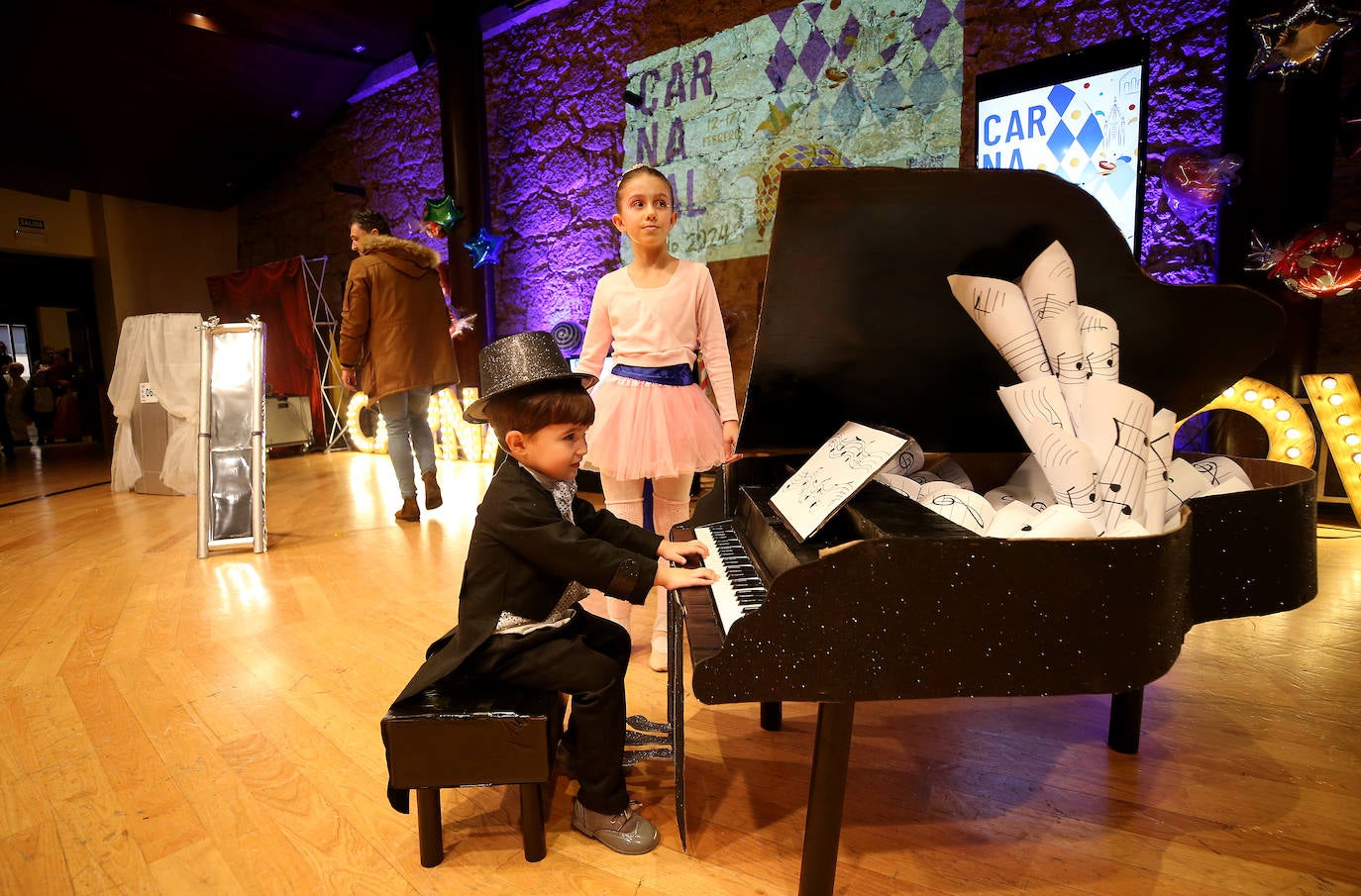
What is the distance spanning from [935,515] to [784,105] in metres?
5.01

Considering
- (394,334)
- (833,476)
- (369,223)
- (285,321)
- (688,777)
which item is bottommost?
(688,777)

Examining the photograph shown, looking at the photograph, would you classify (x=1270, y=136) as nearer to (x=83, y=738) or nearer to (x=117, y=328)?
(x=83, y=738)

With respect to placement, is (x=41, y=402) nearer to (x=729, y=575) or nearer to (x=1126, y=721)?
(x=729, y=575)

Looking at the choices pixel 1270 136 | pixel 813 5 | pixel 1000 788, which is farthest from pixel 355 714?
pixel 813 5

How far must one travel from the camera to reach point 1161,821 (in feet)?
4.82

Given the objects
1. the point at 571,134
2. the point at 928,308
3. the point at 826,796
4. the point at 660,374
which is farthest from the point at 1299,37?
the point at 571,134

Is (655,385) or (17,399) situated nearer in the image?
→ (655,385)

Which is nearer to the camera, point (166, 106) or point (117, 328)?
point (166, 106)

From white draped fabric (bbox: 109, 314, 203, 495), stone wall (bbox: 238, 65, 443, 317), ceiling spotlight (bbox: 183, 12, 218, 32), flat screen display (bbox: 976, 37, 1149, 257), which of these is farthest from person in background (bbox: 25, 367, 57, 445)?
flat screen display (bbox: 976, 37, 1149, 257)

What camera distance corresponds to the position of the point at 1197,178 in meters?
3.62

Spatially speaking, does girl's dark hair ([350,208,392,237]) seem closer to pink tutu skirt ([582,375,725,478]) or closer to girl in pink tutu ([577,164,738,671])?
girl in pink tutu ([577,164,738,671])

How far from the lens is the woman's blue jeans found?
4.24m

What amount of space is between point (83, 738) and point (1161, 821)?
277cm

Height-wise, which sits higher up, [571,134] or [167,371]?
[571,134]
